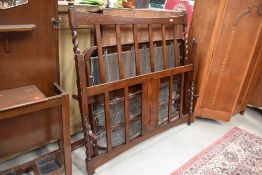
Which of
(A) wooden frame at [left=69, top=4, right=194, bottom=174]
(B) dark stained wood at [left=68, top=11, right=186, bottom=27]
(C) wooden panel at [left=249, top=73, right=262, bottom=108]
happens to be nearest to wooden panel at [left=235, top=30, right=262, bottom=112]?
(C) wooden panel at [left=249, top=73, right=262, bottom=108]

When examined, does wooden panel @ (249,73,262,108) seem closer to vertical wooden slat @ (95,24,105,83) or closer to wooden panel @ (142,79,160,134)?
wooden panel @ (142,79,160,134)

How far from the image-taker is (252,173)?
1686 millimetres

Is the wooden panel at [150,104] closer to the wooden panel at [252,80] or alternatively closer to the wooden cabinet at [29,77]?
the wooden cabinet at [29,77]

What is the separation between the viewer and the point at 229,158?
182cm

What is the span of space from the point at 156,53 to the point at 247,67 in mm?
839

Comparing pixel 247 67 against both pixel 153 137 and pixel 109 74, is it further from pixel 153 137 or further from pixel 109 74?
pixel 109 74

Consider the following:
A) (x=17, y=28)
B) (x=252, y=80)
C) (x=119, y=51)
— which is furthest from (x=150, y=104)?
(x=252, y=80)

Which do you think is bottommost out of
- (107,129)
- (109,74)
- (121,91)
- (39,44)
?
(107,129)

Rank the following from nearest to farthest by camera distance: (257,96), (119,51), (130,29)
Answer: (119,51) < (130,29) < (257,96)

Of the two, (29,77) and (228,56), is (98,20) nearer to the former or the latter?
(29,77)

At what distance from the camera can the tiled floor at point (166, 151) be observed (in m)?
1.63

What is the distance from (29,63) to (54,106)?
293mm

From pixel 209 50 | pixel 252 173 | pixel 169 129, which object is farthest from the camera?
pixel 169 129

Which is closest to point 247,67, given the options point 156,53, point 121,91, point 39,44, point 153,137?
point 156,53
